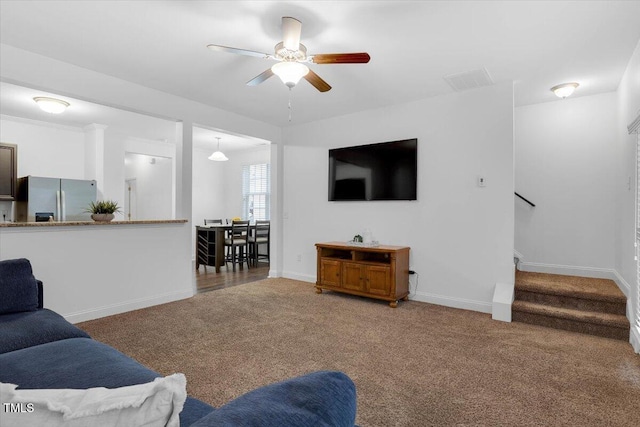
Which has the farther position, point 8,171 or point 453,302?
point 8,171

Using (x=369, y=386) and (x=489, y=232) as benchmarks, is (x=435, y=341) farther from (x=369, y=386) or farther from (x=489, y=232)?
(x=489, y=232)

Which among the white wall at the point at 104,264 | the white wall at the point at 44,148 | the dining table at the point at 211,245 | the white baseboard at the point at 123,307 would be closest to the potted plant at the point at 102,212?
the white wall at the point at 104,264

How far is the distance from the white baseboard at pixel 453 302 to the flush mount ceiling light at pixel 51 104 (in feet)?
18.1

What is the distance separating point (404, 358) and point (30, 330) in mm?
2484

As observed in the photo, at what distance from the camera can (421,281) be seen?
14.5 feet

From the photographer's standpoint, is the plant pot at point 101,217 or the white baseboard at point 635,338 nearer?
the white baseboard at point 635,338

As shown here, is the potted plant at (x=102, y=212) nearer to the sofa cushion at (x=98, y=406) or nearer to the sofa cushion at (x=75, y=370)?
the sofa cushion at (x=75, y=370)

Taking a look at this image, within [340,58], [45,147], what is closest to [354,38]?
[340,58]

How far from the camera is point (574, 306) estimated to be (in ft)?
11.5

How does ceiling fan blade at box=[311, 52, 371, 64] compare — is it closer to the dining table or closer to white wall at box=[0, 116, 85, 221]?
the dining table

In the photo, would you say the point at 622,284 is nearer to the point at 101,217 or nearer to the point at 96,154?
the point at 101,217

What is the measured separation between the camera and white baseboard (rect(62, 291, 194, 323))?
3.47 m

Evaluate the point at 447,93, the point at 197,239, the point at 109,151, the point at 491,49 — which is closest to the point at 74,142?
the point at 109,151

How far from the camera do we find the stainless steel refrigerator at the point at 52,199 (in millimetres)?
5258
